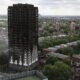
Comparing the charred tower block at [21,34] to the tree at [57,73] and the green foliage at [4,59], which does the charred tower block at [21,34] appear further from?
the tree at [57,73]

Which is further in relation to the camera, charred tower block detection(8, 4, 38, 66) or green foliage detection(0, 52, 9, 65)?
green foliage detection(0, 52, 9, 65)

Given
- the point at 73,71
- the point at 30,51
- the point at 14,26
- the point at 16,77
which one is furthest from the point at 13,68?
the point at 16,77

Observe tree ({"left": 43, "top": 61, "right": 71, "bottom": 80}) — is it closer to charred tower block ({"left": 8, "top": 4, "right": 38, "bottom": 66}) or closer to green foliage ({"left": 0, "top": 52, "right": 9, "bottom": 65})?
charred tower block ({"left": 8, "top": 4, "right": 38, "bottom": 66})

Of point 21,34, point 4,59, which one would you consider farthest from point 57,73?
point 4,59

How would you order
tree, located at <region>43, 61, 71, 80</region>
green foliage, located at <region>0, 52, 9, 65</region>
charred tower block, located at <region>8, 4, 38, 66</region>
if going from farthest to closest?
green foliage, located at <region>0, 52, 9, 65</region> < charred tower block, located at <region>8, 4, 38, 66</region> < tree, located at <region>43, 61, 71, 80</region>

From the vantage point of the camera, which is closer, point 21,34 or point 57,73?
point 57,73

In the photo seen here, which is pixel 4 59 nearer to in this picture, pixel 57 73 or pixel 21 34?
pixel 21 34

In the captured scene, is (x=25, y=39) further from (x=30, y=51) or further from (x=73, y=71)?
(x=73, y=71)

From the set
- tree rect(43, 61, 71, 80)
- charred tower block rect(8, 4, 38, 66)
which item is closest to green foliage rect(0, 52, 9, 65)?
charred tower block rect(8, 4, 38, 66)

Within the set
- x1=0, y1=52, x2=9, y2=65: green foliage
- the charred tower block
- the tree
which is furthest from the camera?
x1=0, y1=52, x2=9, y2=65: green foliage
